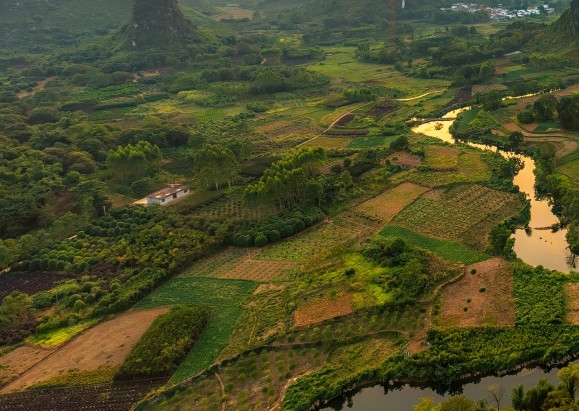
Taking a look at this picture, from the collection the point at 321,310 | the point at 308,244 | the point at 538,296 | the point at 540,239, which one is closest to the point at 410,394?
the point at 321,310

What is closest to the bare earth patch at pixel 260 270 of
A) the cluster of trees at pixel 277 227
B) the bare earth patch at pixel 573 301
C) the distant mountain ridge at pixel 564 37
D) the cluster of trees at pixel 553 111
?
the cluster of trees at pixel 277 227

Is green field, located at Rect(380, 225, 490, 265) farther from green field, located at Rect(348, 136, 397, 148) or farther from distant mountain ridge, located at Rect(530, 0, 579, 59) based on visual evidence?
distant mountain ridge, located at Rect(530, 0, 579, 59)

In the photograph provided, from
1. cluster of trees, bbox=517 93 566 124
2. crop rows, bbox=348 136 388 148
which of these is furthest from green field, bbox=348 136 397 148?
cluster of trees, bbox=517 93 566 124

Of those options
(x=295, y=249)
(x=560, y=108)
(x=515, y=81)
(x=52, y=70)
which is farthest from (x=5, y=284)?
(x=52, y=70)

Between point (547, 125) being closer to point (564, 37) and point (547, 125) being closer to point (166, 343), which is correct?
point (564, 37)

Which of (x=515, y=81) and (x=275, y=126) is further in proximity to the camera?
(x=515, y=81)

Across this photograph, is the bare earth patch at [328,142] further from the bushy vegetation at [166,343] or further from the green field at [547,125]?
the bushy vegetation at [166,343]

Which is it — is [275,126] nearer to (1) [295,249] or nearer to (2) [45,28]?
(1) [295,249]
